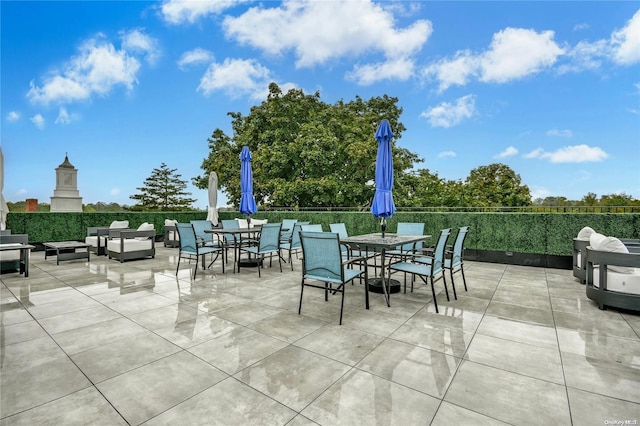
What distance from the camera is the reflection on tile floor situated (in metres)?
1.67

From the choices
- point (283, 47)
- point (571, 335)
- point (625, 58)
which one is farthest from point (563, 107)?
point (571, 335)

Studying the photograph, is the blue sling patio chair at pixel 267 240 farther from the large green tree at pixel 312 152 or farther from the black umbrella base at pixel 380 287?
the large green tree at pixel 312 152

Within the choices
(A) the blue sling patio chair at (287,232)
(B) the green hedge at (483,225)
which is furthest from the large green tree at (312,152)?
(A) the blue sling patio chair at (287,232)

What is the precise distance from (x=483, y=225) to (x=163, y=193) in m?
27.3

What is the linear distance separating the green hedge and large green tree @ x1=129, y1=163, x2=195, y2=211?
17165 mm

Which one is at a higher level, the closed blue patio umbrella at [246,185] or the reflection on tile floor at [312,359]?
the closed blue patio umbrella at [246,185]

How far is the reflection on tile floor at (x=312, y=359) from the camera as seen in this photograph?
167 cm

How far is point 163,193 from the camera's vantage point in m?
26.8

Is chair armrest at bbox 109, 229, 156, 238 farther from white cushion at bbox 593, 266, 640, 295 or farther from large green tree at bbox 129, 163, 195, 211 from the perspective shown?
large green tree at bbox 129, 163, 195, 211

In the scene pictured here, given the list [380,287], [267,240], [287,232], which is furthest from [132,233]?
[380,287]

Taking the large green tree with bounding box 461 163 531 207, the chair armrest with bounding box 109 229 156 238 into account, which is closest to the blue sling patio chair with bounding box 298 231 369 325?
the chair armrest with bounding box 109 229 156 238

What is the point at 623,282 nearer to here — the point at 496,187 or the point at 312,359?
the point at 312,359

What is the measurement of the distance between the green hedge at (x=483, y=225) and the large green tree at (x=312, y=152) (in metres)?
3.69

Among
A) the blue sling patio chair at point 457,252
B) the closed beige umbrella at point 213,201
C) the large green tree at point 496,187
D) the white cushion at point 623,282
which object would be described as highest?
the large green tree at point 496,187
